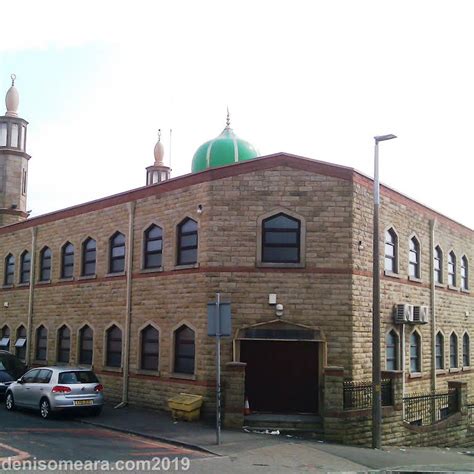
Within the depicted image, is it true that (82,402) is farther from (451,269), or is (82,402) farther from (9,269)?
(451,269)

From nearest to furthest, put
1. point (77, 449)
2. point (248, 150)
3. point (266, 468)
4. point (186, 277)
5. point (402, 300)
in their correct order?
point (266, 468)
point (77, 449)
point (186, 277)
point (402, 300)
point (248, 150)

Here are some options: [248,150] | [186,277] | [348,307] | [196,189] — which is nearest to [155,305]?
[186,277]

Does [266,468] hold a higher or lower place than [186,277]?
lower

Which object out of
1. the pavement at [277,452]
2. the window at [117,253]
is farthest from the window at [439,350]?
the window at [117,253]

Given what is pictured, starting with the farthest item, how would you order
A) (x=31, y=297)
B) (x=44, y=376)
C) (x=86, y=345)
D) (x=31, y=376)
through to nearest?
(x=31, y=297) → (x=86, y=345) → (x=31, y=376) → (x=44, y=376)

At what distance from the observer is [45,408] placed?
16609 millimetres

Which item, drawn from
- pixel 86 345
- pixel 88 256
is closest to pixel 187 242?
pixel 88 256

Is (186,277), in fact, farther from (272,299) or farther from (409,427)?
(409,427)

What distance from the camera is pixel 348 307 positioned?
16.7 m

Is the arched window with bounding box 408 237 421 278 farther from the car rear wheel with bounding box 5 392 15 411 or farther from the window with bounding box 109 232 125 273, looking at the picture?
the car rear wheel with bounding box 5 392 15 411

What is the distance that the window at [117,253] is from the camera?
2095 cm

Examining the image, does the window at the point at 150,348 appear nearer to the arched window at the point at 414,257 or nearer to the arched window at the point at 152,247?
the arched window at the point at 152,247

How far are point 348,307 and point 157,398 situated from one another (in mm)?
6356

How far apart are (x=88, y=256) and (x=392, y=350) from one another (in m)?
11.1
